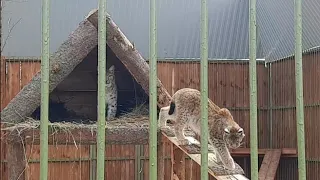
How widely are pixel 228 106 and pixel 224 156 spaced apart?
513 centimetres

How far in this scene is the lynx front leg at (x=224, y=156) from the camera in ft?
15.4

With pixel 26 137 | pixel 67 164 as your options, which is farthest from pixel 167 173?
pixel 26 137

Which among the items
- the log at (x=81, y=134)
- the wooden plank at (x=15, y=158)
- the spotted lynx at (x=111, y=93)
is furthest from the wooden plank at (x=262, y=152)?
the wooden plank at (x=15, y=158)

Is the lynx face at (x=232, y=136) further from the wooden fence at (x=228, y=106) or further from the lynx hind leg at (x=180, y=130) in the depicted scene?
the wooden fence at (x=228, y=106)

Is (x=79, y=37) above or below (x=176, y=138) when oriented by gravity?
above

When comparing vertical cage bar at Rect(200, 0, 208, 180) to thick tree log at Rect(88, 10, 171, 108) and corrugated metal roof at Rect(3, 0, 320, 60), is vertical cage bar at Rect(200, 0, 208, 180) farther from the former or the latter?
corrugated metal roof at Rect(3, 0, 320, 60)

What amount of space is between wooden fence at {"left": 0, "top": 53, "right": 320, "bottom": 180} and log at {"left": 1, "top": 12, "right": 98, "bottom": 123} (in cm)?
341

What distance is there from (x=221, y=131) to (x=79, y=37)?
1800mm

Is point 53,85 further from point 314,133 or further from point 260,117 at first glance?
point 260,117

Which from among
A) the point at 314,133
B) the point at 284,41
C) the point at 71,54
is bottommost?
the point at 314,133

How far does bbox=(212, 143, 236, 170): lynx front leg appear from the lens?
469 centimetres

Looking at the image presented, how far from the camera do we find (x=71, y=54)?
17.0 ft

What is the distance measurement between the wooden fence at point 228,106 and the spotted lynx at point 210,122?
3155 mm

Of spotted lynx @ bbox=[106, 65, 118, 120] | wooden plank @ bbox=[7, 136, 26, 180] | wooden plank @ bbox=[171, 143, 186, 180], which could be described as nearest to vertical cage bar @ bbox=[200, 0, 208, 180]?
wooden plank @ bbox=[7, 136, 26, 180]
